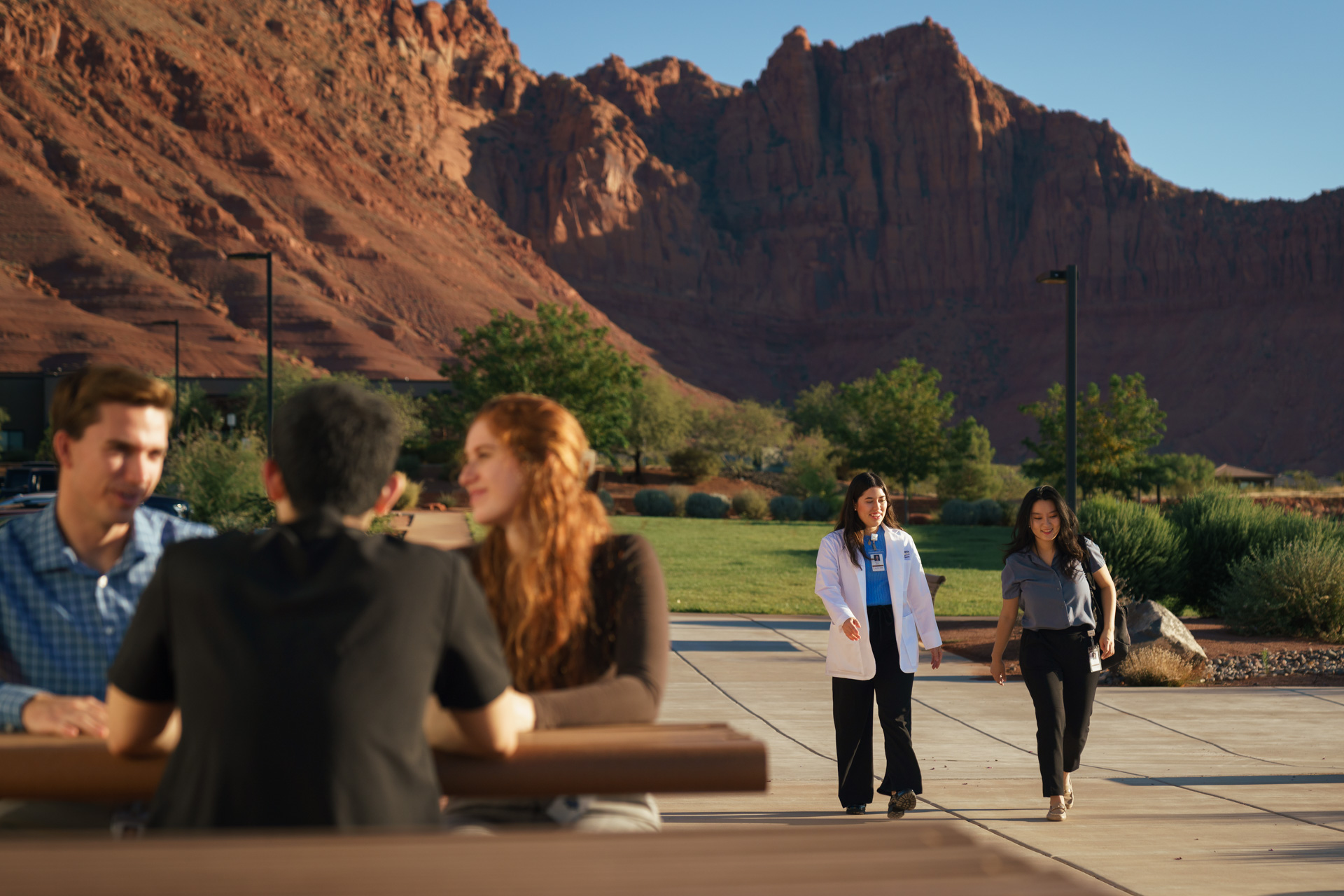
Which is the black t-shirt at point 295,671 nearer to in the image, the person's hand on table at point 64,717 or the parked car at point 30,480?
the person's hand on table at point 64,717

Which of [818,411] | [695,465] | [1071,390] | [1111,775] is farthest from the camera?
[818,411]

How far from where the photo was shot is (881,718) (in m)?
6.55

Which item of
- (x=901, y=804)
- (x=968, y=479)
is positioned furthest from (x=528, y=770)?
(x=968, y=479)

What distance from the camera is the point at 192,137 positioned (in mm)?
105375

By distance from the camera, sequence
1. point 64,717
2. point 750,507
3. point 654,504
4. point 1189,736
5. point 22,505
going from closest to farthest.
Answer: point 64,717 < point 1189,736 < point 22,505 < point 750,507 < point 654,504

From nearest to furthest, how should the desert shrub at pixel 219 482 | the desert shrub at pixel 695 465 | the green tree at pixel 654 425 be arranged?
1. the desert shrub at pixel 219 482
2. the desert shrub at pixel 695 465
3. the green tree at pixel 654 425

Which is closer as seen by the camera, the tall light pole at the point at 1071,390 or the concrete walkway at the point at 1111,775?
the concrete walkway at the point at 1111,775

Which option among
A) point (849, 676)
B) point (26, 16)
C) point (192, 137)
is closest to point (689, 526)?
point (849, 676)

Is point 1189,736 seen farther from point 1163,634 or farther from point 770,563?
point 770,563

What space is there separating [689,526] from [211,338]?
182ft

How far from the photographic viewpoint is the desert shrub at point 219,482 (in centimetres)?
1903

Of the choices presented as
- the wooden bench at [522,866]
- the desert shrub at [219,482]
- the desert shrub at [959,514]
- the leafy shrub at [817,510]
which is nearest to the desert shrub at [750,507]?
the leafy shrub at [817,510]

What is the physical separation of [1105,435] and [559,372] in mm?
23413

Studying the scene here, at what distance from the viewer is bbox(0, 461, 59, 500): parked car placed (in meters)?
23.8
